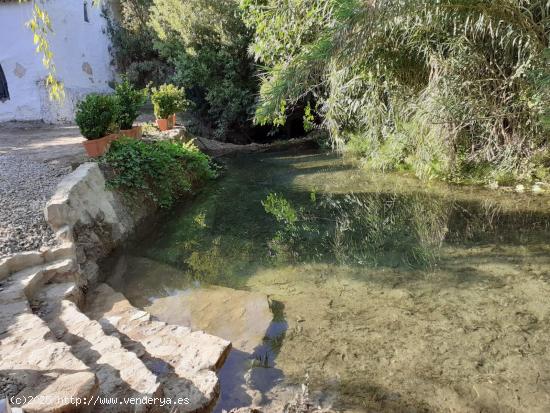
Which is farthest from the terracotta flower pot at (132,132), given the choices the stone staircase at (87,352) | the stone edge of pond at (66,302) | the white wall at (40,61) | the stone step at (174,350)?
the stone step at (174,350)

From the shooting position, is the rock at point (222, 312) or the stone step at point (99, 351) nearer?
the stone step at point (99, 351)

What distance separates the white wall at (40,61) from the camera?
1254 cm

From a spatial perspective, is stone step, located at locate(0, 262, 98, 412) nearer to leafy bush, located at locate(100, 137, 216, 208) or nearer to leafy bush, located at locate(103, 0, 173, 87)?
leafy bush, located at locate(100, 137, 216, 208)

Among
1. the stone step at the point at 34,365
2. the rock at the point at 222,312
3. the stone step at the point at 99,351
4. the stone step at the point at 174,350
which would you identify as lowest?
the rock at the point at 222,312

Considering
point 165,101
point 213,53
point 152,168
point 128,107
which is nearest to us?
point 152,168

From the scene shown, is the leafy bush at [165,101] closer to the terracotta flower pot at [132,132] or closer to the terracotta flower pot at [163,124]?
the terracotta flower pot at [163,124]

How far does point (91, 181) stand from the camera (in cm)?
625

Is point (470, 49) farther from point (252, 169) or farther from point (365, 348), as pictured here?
point (252, 169)

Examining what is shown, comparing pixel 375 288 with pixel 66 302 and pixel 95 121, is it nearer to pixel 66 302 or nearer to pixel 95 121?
pixel 66 302

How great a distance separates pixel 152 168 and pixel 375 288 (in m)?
4.60

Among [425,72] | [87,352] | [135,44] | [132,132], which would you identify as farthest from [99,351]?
[135,44]

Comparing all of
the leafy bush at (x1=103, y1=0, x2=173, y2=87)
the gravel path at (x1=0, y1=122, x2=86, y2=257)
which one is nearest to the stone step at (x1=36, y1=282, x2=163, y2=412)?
the gravel path at (x1=0, y1=122, x2=86, y2=257)

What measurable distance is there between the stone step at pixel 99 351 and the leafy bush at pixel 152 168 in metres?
2.98

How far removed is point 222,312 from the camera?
13.6 ft
